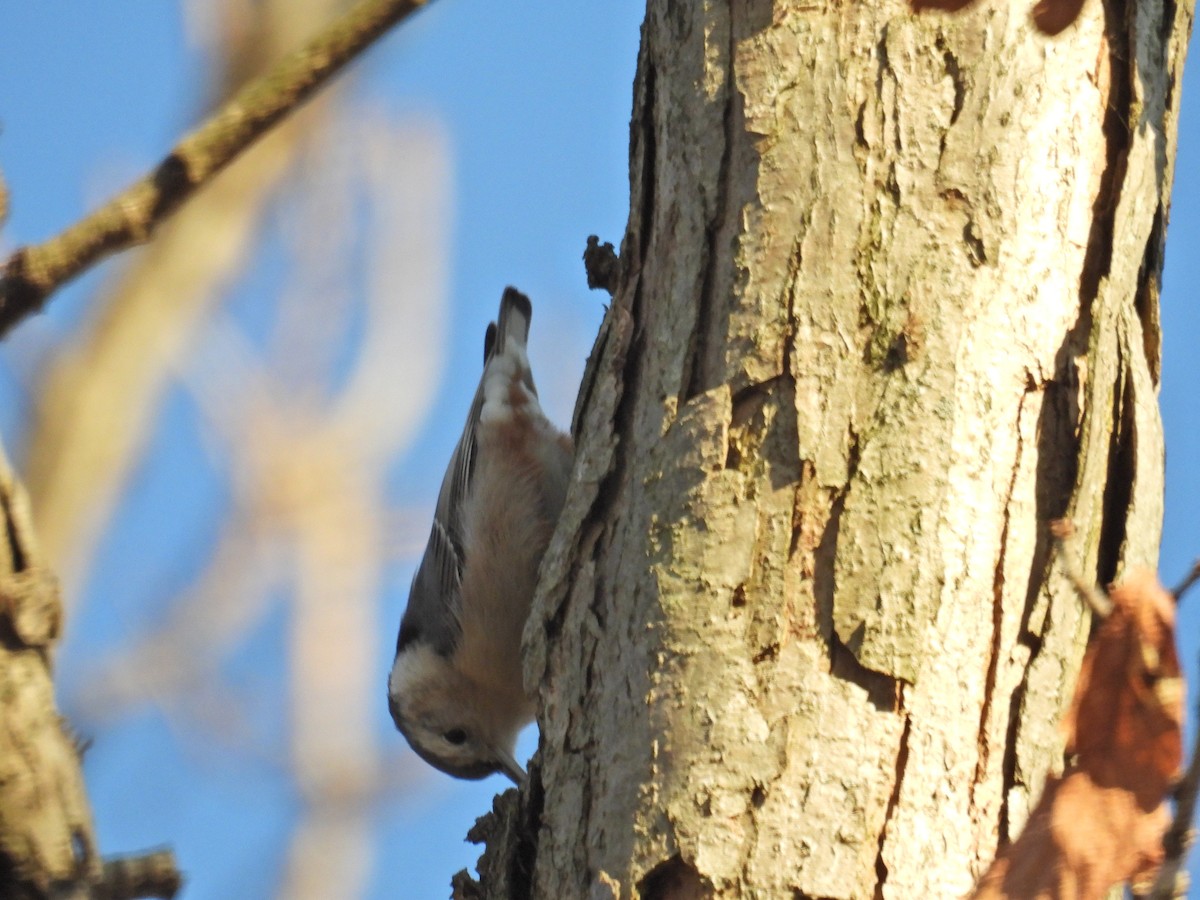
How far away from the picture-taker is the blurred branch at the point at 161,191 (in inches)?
47.1

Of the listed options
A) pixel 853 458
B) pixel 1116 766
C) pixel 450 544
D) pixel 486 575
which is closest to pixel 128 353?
pixel 486 575

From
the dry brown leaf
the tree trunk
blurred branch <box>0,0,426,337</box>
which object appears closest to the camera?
the dry brown leaf

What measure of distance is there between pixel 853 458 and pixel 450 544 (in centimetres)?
205

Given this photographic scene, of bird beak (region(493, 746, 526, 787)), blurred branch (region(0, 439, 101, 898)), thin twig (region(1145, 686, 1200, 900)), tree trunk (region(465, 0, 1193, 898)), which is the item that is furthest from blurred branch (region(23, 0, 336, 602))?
thin twig (region(1145, 686, 1200, 900))

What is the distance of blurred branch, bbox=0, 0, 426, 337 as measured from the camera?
120 centimetres

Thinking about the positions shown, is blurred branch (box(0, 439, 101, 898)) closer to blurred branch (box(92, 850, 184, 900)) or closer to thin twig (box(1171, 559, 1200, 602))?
blurred branch (box(92, 850, 184, 900))

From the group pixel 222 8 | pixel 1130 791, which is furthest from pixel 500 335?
pixel 1130 791

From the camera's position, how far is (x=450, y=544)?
3.71 m

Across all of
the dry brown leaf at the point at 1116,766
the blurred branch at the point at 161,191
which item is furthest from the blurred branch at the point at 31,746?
the dry brown leaf at the point at 1116,766

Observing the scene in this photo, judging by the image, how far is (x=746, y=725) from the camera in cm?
172

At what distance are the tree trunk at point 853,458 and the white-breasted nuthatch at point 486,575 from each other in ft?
4.17

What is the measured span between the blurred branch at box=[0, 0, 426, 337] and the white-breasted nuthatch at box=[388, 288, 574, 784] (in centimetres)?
204

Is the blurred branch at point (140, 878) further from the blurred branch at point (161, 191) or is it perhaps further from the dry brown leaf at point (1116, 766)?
the dry brown leaf at point (1116, 766)

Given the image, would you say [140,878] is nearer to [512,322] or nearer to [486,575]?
[486,575]
